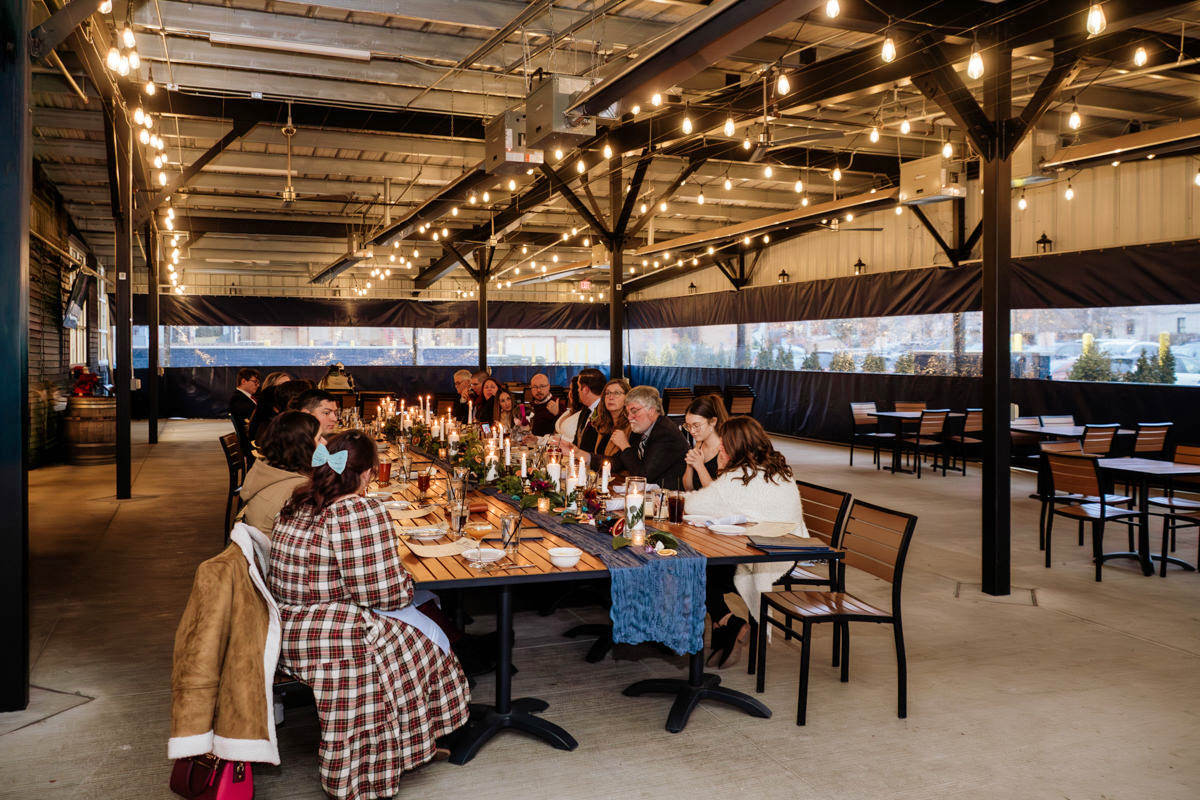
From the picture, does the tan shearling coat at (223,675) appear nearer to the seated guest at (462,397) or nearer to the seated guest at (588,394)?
the seated guest at (588,394)

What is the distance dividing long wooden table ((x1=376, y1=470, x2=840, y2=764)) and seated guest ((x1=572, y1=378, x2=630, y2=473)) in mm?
1896

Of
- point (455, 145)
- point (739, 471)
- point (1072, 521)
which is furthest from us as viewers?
point (455, 145)

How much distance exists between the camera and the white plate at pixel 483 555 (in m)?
3.23

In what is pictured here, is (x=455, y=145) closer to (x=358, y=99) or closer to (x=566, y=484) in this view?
(x=358, y=99)

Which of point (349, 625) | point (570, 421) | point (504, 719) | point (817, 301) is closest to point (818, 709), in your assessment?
point (504, 719)

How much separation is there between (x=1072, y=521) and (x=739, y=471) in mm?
5288

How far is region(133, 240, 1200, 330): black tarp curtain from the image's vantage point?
32.7 ft

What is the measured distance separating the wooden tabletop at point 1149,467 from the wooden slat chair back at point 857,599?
3.12 m

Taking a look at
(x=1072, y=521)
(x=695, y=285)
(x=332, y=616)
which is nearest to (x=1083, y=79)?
(x=1072, y=521)

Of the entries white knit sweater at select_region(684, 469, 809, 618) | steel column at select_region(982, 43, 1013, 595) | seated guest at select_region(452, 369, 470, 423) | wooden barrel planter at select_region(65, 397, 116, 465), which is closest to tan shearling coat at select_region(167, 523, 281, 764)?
white knit sweater at select_region(684, 469, 809, 618)

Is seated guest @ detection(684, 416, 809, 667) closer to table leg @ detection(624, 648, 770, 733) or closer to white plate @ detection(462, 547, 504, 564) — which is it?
table leg @ detection(624, 648, 770, 733)

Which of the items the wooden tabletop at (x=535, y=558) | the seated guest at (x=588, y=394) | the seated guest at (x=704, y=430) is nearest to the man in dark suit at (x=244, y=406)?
the seated guest at (x=588, y=394)

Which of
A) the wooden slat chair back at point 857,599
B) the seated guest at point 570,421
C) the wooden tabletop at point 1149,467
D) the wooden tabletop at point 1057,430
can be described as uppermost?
the seated guest at point 570,421

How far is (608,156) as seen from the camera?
9.28 m
